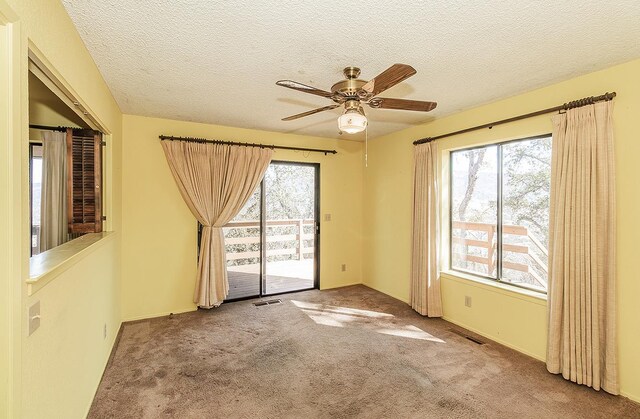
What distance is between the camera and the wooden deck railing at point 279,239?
450 centimetres

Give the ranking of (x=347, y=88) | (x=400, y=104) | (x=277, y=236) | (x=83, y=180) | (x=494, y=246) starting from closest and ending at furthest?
(x=347, y=88) < (x=400, y=104) < (x=83, y=180) < (x=494, y=246) < (x=277, y=236)

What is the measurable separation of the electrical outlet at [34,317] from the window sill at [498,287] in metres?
3.55

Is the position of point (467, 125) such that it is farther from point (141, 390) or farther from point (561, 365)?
point (141, 390)

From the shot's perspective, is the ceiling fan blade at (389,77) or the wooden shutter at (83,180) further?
the wooden shutter at (83,180)

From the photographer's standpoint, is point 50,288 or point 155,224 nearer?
point 50,288

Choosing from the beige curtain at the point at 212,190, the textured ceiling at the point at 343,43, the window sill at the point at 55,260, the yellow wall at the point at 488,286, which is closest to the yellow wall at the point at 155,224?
the beige curtain at the point at 212,190

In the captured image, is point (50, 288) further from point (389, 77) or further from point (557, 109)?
point (557, 109)

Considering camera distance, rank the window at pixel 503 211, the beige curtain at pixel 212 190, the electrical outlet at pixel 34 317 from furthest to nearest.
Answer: the beige curtain at pixel 212 190, the window at pixel 503 211, the electrical outlet at pixel 34 317

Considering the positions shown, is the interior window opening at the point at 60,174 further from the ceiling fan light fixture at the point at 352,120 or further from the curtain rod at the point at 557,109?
the curtain rod at the point at 557,109

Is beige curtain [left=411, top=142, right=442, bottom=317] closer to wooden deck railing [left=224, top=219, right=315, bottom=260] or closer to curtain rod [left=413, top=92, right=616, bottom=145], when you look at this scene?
curtain rod [left=413, top=92, right=616, bottom=145]

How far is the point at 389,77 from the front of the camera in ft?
6.06

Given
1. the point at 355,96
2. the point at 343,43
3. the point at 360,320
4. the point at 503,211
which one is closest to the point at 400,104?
the point at 355,96

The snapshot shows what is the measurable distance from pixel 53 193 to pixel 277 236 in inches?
106

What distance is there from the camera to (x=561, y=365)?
258cm
